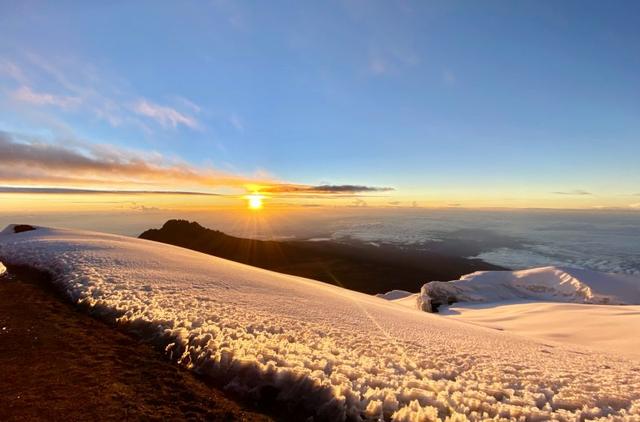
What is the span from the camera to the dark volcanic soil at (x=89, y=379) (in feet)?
14.4

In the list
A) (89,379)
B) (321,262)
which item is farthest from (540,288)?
(321,262)

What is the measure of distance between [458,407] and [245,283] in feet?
33.5

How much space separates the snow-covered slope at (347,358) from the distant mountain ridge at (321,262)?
10089 centimetres

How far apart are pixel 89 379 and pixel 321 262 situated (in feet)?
462

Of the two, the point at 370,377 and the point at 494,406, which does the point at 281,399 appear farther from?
the point at 494,406

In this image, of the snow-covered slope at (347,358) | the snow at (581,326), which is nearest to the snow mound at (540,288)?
the snow at (581,326)

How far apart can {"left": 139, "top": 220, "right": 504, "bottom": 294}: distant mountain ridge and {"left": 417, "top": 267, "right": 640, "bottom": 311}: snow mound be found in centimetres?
6884

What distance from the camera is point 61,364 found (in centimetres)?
557

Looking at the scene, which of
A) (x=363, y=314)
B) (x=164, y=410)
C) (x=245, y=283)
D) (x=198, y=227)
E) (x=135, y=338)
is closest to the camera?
(x=164, y=410)

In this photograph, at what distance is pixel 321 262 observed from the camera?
144m

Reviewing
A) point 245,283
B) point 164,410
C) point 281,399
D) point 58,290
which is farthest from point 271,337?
point 58,290

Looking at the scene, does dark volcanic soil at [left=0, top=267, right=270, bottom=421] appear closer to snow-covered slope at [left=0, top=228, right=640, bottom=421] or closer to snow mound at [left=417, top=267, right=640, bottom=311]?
snow-covered slope at [left=0, top=228, right=640, bottom=421]

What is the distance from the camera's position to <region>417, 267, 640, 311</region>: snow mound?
1361 inches

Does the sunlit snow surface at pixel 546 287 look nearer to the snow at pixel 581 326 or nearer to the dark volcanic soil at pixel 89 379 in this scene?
the snow at pixel 581 326
